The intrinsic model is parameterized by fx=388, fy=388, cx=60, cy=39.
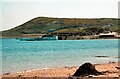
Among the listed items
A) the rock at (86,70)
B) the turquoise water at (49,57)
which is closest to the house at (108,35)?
the turquoise water at (49,57)

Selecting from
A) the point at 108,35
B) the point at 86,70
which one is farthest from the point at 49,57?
the point at 108,35

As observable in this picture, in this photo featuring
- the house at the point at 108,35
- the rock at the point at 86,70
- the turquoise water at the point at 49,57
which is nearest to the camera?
the rock at the point at 86,70

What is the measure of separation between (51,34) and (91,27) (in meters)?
23.8

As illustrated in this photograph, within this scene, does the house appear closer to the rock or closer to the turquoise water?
the turquoise water

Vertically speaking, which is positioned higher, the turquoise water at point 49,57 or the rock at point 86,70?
the rock at point 86,70

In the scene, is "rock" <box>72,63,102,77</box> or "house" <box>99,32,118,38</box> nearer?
"rock" <box>72,63,102,77</box>

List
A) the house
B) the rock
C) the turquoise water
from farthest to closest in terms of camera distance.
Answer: the house, the turquoise water, the rock

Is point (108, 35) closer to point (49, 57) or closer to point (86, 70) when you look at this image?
point (49, 57)

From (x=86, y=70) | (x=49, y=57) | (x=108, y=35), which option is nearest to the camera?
(x=86, y=70)

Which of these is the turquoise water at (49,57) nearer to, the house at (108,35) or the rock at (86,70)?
the rock at (86,70)

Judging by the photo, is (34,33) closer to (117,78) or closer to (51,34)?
(51,34)

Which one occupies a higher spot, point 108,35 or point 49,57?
point 49,57

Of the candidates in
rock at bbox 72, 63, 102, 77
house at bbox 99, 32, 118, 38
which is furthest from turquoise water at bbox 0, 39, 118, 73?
house at bbox 99, 32, 118, 38

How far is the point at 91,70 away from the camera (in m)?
21.8
